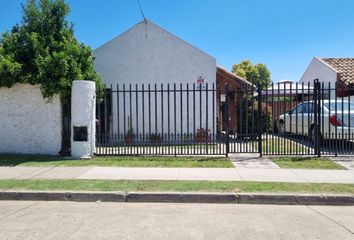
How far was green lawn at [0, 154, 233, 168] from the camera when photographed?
10492mm

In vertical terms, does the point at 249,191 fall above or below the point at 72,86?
below

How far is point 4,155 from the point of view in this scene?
39.3 feet

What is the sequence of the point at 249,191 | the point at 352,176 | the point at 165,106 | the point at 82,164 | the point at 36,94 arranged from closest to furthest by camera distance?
1. the point at 249,191
2. the point at 352,176
3. the point at 82,164
4. the point at 36,94
5. the point at 165,106

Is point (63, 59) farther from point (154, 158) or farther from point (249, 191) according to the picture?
point (249, 191)

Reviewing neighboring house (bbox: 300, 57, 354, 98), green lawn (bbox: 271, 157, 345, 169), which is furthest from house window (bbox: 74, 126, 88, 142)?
neighboring house (bbox: 300, 57, 354, 98)

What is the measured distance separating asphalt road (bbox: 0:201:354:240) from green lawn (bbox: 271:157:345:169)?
350cm

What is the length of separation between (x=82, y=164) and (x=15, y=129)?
3285mm

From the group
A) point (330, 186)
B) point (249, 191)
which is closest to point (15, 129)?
point (249, 191)

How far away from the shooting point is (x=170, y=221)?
5.82 meters

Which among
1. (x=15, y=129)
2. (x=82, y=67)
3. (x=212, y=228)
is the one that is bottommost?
(x=212, y=228)

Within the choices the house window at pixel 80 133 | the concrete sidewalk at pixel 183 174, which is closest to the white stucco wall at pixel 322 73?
the concrete sidewalk at pixel 183 174

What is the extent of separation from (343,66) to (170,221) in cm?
2109

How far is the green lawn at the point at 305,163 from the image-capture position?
10.2 m

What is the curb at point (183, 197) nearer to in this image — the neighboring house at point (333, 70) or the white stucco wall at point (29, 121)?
the white stucco wall at point (29, 121)
